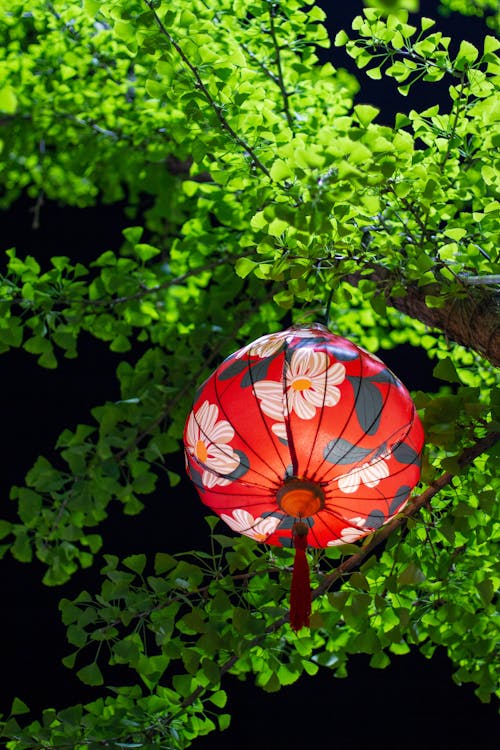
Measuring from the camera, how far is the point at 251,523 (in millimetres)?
1134

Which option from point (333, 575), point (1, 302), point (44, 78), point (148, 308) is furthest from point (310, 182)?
point (44, 78)

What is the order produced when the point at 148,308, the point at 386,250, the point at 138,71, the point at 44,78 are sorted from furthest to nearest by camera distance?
1. the point at 44,78
2. the point at 138,71
3. the point at 148,308
4. the point at 386,250

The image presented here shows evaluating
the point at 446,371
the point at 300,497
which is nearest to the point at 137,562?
the point at 300,497

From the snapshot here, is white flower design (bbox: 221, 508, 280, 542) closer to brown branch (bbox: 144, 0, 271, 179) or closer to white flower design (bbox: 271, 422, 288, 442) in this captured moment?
white flower design (bbox: 271, 422, 288, 442)

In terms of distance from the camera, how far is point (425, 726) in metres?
2.94

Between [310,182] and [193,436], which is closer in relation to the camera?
[310,182]

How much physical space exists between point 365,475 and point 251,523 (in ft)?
0.57

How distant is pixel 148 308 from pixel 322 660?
78 centimetres

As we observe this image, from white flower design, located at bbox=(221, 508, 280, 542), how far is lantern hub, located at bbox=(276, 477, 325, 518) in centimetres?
8

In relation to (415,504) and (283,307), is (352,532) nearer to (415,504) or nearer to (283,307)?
(415,504)

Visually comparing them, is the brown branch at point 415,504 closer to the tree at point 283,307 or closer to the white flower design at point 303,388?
the tree at point 283,307

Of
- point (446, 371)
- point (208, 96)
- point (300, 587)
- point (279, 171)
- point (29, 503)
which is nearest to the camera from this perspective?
point (279, 171)

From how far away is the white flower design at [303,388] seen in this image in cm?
101

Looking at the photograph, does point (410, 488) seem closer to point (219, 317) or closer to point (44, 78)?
point (219, 317)
